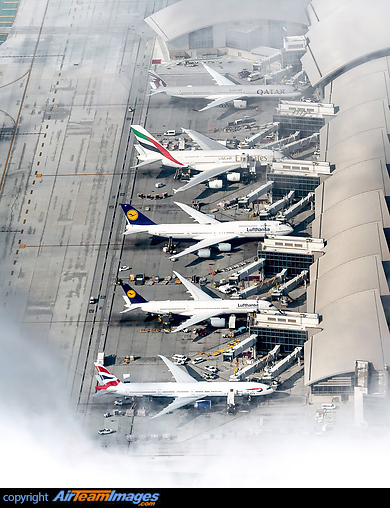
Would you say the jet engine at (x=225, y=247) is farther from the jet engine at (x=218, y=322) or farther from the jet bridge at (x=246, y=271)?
the jet engine at (x=218, y=322)

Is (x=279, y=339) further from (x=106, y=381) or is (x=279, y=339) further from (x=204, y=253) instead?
(x=106, y=381)

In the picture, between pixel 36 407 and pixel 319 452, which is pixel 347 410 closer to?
pixel 319 452

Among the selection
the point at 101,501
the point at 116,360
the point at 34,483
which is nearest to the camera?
the point at 101,501

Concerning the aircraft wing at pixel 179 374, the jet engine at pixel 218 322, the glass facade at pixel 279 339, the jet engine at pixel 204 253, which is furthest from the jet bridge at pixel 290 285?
the aircraft wing at pixel 179 374

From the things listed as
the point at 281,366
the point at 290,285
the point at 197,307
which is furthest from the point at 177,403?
the point at 290,285

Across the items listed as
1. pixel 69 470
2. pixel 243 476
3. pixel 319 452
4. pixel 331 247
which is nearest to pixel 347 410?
pixel 319 452

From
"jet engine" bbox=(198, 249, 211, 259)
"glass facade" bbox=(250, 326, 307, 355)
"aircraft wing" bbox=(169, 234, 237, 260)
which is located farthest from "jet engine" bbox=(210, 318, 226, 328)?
"aircraft wing" bbox=(169, 234, 237, 260)
